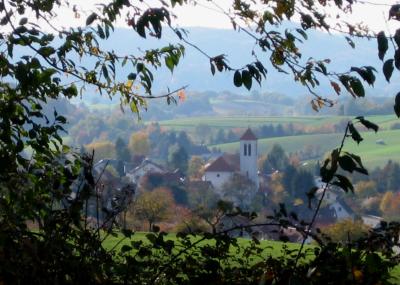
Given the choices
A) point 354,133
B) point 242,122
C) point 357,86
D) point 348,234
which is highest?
point 357,86

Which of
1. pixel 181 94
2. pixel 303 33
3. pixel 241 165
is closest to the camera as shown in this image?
pixel 303 33

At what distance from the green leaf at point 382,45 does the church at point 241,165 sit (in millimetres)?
68859

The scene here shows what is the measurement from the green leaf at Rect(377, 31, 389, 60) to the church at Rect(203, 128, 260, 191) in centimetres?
6886

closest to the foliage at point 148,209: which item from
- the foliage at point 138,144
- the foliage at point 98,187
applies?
the foliage at point 98,187

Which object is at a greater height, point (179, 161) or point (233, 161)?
point (179, 161)

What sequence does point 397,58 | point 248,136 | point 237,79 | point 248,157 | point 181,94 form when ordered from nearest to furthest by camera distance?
point 397,58, point 237,79, point 181,94, point 248,136, point 248,157

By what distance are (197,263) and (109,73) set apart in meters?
1.39

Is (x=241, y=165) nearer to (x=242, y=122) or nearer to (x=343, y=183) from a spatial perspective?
(x=242, y=122)

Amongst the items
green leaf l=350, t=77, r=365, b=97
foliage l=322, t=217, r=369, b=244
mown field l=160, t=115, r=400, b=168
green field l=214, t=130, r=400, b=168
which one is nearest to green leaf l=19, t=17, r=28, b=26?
green leaf l=350, t=77, r=365, b=97

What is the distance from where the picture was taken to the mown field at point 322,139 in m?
73.4

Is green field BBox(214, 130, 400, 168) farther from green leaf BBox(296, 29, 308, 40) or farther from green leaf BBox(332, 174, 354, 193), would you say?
green leaf BBox(332, 174, 354, 193)

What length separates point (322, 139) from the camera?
86.3 meters

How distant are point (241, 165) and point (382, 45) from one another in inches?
2906

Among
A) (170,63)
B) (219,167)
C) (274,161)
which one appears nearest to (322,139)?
(274,161)
